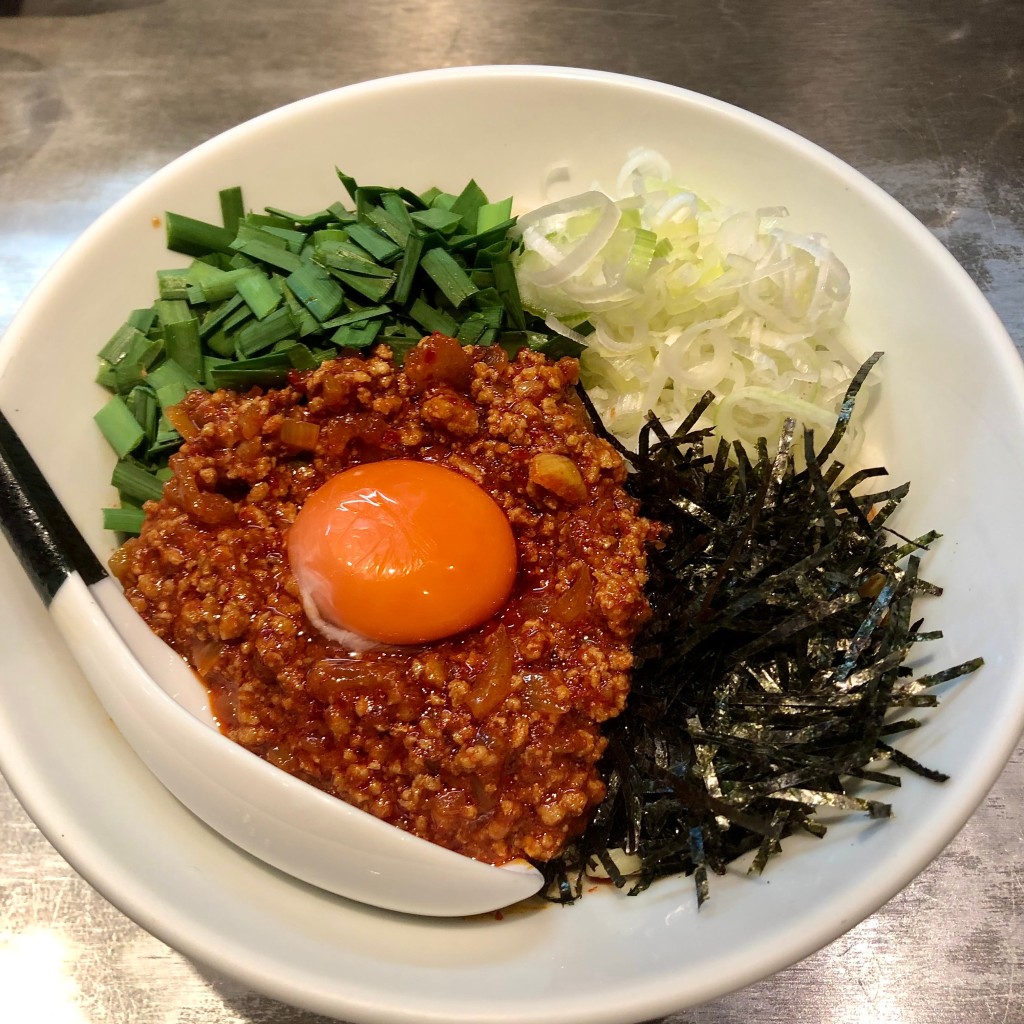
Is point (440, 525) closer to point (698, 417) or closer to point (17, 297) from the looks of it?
point (698, 417)

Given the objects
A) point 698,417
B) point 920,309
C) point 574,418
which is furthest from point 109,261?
point 920,309

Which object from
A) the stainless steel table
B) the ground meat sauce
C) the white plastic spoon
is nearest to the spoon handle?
the white plastic spoon

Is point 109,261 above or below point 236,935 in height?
above

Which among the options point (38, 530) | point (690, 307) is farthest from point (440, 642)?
point (690, 307)

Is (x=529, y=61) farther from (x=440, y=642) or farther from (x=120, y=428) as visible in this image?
(x=440, y=642)

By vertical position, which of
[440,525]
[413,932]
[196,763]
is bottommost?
[413,932]

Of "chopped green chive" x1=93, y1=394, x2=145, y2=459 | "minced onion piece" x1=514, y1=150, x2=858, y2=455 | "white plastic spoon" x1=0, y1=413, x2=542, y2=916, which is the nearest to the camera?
"white plastic spoon" x1=0, y1=413, x2=542, y2=916

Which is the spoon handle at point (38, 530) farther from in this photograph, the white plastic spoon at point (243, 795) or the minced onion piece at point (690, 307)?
the minced onion piece at point (690, 307)

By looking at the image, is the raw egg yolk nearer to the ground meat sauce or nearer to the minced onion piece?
the ground meat sauce
